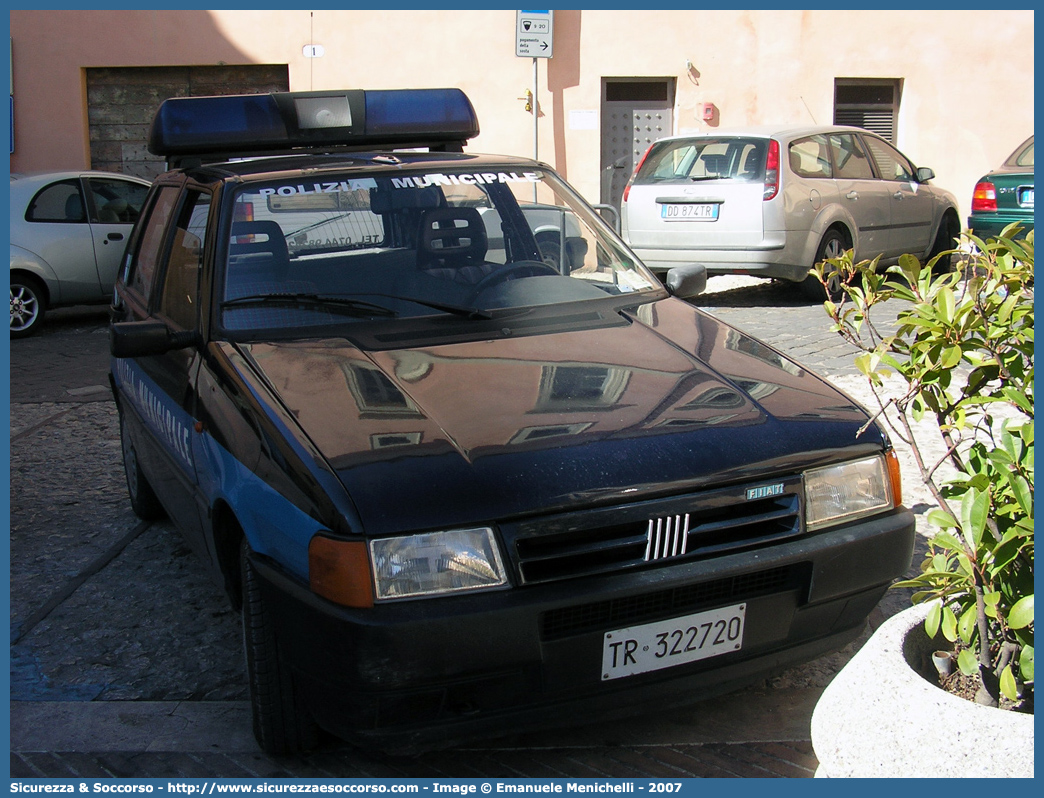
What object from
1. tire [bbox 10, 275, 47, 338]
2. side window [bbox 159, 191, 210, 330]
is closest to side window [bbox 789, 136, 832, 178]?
tire [bbox 10, 275, 47, 338]

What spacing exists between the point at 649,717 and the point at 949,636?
43.2 inches

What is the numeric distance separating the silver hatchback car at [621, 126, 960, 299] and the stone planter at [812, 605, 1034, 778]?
8.24 m

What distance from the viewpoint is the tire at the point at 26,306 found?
1023 cm

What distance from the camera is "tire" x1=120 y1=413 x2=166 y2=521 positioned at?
4.82 m

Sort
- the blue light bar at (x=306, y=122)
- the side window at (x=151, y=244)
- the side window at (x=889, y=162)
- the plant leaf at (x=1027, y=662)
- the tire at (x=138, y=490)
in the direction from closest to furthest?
the plant leaf at (x=1027, y=662) → the side window at (x=151, y=244) → the blue light bar at (x=306, y=122) → the tire at (x=138, y=490) → the side window at (x=889, y=162)

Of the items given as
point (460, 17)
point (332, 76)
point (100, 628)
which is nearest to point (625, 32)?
point (460, 17)

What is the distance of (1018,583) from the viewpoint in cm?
236

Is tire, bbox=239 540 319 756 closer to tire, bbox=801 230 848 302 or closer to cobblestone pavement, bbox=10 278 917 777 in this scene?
cobblestone pavement, bbox=10 278 917 777

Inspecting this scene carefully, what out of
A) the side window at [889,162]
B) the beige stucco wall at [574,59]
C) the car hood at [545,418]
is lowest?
the car hood at [545,418]

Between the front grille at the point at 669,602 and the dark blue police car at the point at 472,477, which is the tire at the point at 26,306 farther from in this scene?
the front grille at the point at 669,602

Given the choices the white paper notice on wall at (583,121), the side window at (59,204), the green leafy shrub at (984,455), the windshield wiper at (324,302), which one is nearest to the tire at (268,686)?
the windshield wiper at (324,302)

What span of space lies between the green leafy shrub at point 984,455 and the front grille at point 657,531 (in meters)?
0.42

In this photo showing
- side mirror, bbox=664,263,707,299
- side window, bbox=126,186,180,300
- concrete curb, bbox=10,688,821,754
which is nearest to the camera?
concrete curb, bbox=10,688,821,754

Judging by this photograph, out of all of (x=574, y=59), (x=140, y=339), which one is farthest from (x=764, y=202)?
(x=140, y=339)
